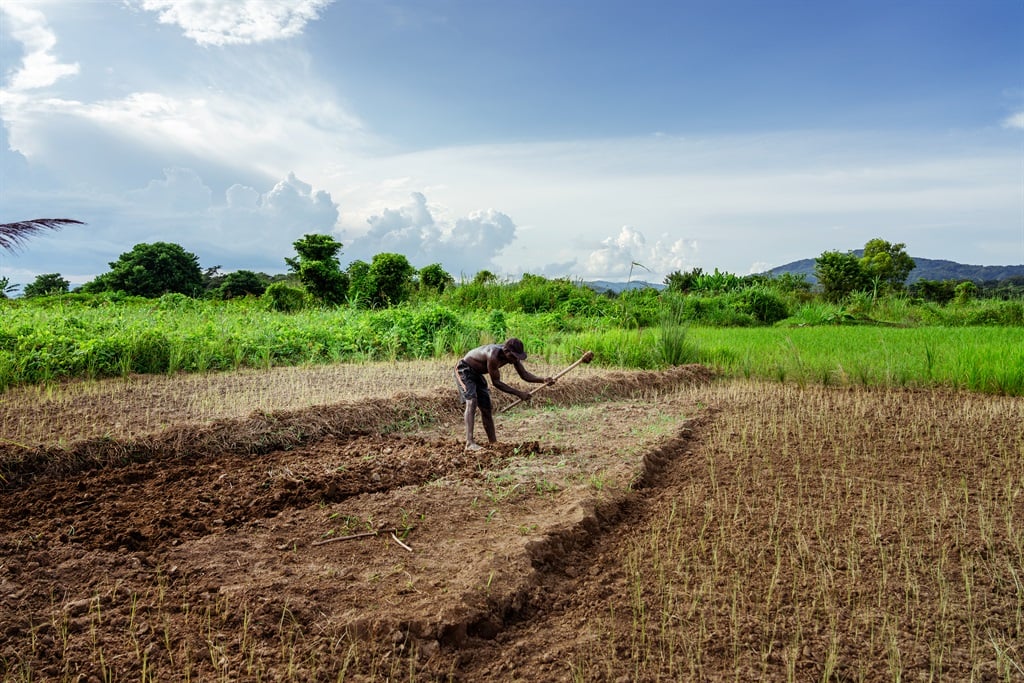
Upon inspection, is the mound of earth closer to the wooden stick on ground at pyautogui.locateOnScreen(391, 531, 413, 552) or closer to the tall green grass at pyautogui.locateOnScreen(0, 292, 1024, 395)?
the wooden stick on ground at pyautogui.locateOnScreen(391, 531, 413, 552)

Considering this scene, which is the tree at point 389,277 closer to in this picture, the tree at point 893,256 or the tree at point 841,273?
the tree at point 841,273

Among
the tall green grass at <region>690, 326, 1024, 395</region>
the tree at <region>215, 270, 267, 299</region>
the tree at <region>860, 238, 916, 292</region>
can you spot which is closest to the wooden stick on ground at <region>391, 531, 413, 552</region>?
the tall green grass at <region>690, 326, 1024, 395</region>

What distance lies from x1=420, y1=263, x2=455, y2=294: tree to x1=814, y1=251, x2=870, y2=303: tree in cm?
Answer: 1490

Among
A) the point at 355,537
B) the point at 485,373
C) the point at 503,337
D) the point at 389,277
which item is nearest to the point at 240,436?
the point at 485,373

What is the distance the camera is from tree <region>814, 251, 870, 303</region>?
27500mm

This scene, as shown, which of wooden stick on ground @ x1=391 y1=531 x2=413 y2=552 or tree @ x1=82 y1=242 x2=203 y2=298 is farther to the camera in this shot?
tree @ x1=82 y1=242 x2=203 y2=298

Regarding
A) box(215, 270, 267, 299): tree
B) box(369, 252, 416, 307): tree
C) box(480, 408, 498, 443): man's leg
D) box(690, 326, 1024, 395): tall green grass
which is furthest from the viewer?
box(215, 270, 267, 299): tree

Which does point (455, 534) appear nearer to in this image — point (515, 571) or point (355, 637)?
point (515, 571)

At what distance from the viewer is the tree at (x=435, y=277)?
824 inches

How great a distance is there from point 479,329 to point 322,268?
8428mm

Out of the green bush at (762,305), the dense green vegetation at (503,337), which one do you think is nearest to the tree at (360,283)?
the dense green vegetation at (503,337)

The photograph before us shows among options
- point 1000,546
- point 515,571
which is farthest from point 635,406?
point 515,571

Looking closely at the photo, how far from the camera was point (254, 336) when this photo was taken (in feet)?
34.3

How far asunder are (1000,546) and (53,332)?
1071cm
